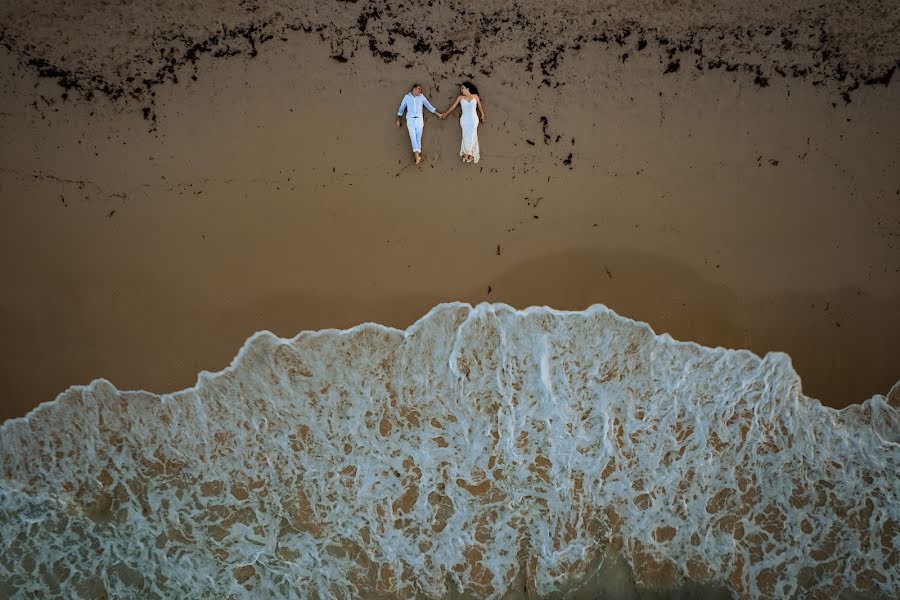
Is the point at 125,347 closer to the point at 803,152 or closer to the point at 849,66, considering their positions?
the point at 803,152

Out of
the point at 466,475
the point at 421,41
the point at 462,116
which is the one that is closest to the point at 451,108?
the point at 462,116

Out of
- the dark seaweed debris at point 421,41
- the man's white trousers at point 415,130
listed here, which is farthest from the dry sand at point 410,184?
the man's white trousers at point 415,130

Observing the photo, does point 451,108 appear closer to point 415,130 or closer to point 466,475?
point 415,130

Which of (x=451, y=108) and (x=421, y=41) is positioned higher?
(x=421, y=41)

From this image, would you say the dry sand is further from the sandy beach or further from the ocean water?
the ocean water

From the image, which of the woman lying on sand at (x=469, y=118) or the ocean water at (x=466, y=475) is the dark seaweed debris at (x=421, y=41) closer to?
the woman lying on sand at (x=469, y=118)

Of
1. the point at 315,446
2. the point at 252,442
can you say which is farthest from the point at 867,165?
the point at 252,442
